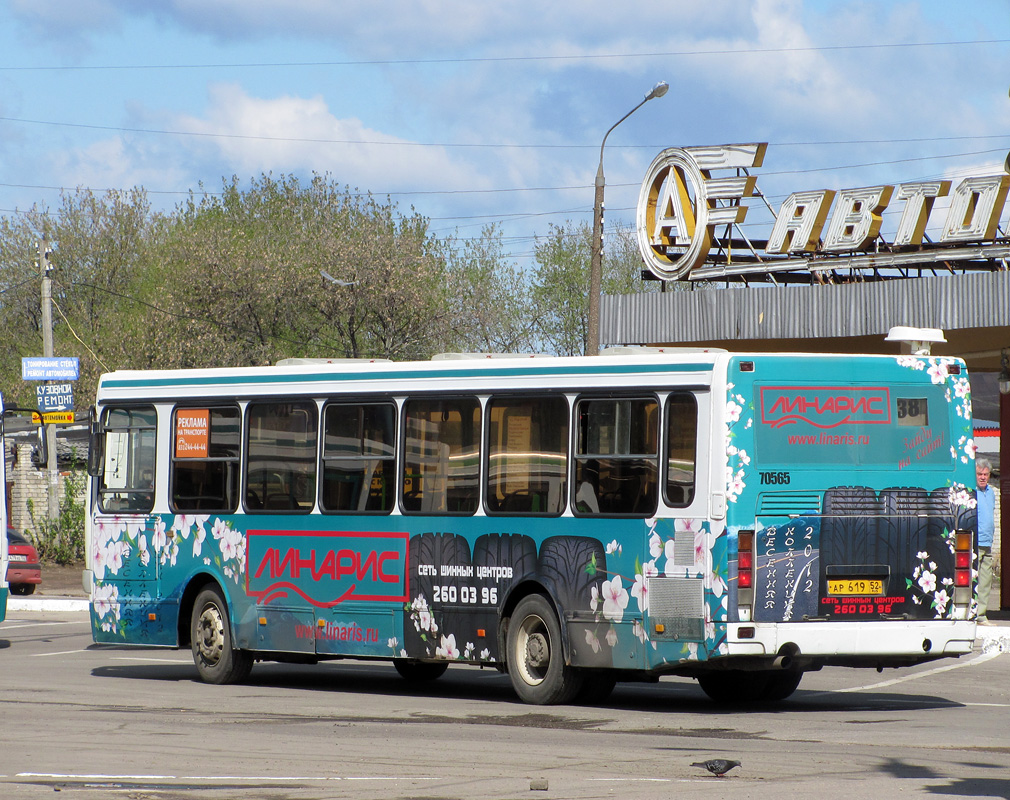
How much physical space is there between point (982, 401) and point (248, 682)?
40.9 meters

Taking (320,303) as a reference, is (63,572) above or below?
below

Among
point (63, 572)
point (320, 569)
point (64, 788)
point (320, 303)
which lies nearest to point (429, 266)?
point (320, 303)

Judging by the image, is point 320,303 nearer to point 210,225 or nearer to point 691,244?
point 210,225

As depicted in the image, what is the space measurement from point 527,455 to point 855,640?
2924 millimetres

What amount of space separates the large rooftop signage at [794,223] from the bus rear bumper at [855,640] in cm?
1321

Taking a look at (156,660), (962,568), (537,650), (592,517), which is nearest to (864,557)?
(962,568)

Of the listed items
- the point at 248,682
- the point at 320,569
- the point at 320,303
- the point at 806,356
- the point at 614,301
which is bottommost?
the point at 248,682

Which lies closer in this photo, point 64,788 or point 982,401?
point 64,788

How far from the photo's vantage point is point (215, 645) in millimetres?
15211

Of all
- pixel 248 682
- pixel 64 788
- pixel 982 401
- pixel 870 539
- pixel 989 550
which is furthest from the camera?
pixel 982 401

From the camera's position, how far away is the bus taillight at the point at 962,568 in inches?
491

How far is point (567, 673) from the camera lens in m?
12.5

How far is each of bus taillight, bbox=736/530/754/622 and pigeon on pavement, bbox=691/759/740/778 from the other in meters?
2.70

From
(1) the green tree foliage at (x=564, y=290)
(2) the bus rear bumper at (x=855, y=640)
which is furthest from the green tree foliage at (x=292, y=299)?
(2) the bus rear bumper at (x=855, y=640)
